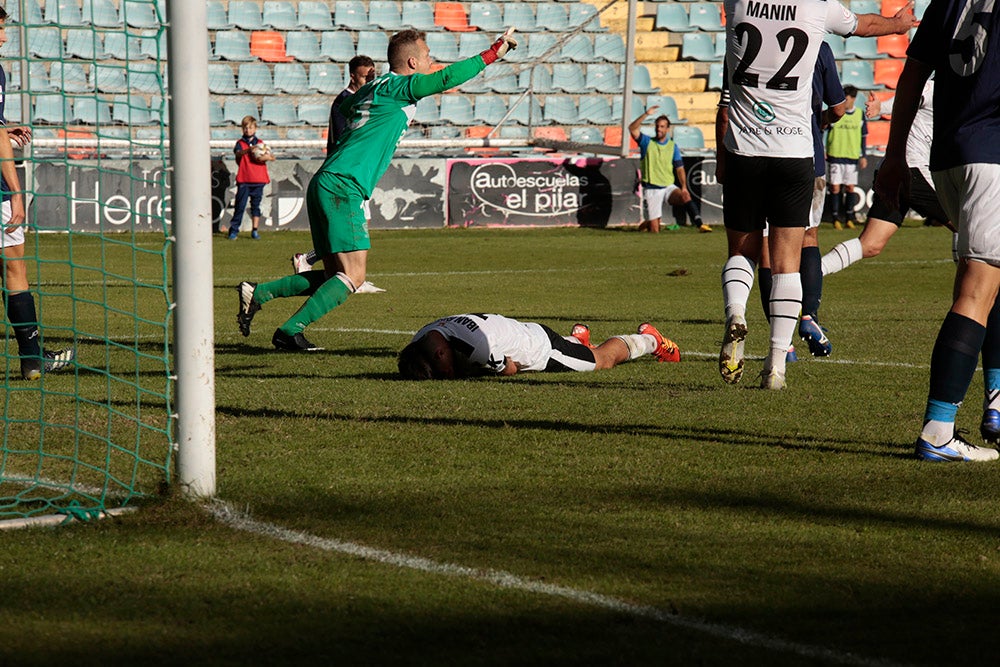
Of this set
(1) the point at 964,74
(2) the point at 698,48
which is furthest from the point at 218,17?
(1) the point at 964,74

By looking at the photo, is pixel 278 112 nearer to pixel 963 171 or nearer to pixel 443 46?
pixel 443 46

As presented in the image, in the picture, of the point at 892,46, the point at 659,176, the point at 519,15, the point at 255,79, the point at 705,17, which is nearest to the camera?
the point at 659,176

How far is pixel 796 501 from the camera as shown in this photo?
4312mm

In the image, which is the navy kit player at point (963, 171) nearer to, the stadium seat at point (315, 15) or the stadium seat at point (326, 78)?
the stadium seat at point (326, 78)

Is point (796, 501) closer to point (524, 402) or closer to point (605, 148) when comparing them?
point (524, 402)

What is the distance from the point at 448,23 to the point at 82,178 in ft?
31.8

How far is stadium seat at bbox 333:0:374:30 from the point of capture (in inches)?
1072

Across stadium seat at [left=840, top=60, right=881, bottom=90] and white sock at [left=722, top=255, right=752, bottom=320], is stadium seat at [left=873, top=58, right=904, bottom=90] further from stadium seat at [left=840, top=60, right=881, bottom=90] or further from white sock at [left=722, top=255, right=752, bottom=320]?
white sock at [left=722, top=255, right=752, bottom=320]

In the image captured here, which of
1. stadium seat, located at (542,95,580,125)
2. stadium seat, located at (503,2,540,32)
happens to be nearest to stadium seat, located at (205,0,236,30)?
stadium seat, located at (503,2,540,32)

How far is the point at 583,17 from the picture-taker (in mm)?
28219

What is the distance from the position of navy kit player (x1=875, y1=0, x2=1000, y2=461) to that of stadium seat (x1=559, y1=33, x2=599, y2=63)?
74.7 ft

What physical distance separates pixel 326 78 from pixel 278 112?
53.5 inches

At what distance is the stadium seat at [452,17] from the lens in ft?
90.0

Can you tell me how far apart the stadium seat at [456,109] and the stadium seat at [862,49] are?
8.56 metres
